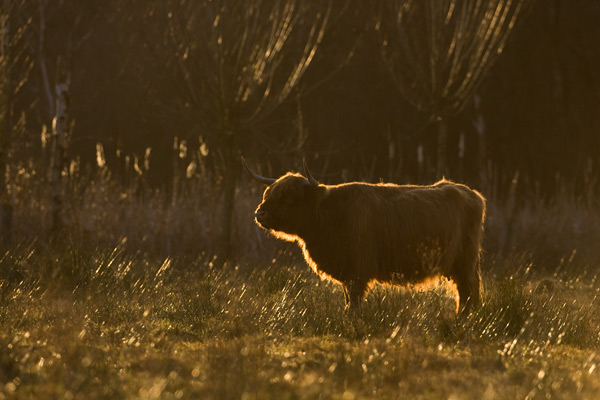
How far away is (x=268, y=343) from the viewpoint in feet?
19.4

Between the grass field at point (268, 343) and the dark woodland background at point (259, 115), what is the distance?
2165 mm

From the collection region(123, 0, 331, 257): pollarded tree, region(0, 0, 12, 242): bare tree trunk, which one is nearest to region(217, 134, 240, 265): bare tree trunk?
region(123, 0, 331, 257): pollarded tree

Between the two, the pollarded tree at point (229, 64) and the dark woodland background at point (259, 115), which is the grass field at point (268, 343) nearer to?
the dark woodland background at point (259, 115)

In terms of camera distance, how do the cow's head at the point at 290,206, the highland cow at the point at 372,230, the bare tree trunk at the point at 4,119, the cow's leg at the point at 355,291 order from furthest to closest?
1. the bare tree trunk at the point at 4,119
2. the cow's head at the point at 290,206
3. the highland cow at the point at 372,230
4. the cow's leg at the point at 355,291

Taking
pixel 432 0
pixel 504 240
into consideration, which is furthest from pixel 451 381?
pixel 504 240

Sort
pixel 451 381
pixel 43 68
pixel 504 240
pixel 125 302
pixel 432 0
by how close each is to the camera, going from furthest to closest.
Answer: pixel 43 68
pixel 504 240
pixel 432 0
pixel 125 302
pixel 451 381

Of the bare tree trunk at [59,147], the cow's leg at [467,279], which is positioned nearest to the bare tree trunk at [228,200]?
the bare tree trunk at [59,147]

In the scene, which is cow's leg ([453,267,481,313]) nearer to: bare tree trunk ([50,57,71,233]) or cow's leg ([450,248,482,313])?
cow's leg ([450,248,482,313])

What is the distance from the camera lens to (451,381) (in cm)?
493

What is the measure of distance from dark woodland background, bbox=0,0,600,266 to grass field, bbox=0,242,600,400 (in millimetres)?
2165

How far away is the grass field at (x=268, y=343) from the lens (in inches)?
179

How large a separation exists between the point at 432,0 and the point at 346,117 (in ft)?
30.6

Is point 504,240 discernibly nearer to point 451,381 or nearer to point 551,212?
point 551,212

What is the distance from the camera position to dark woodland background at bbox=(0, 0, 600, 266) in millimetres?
11578
